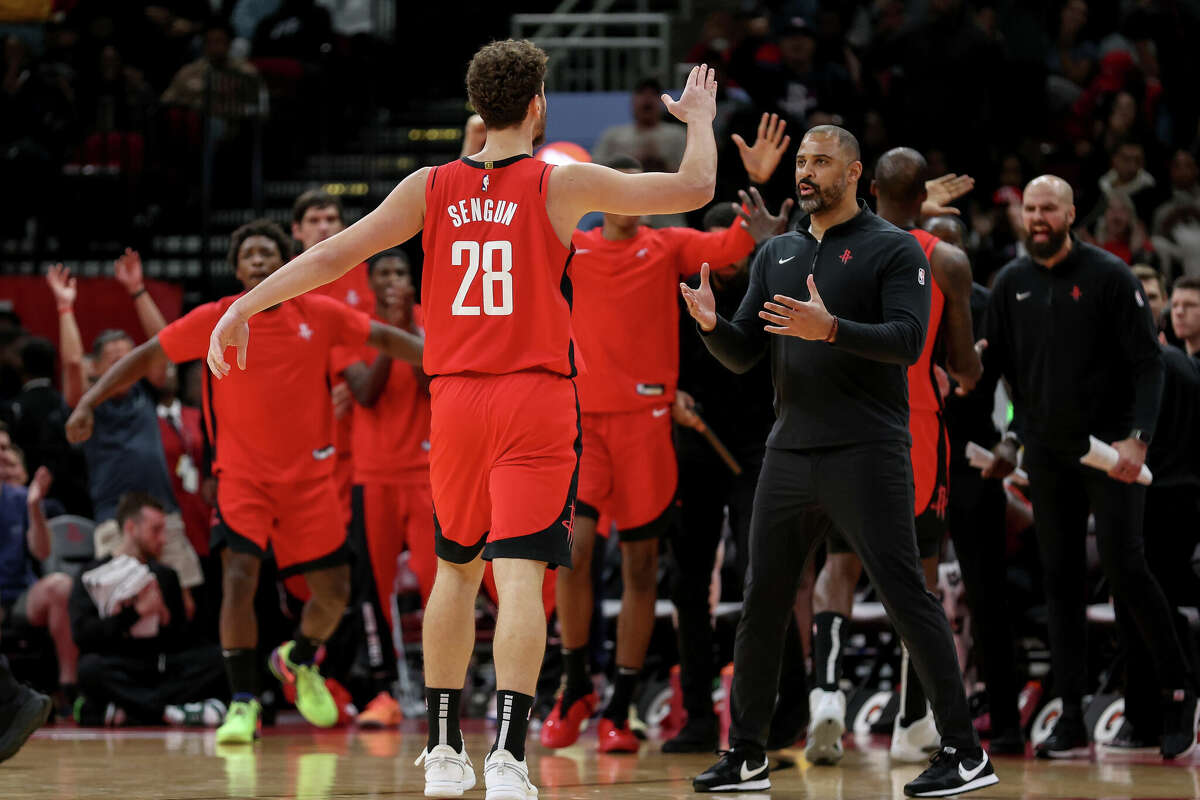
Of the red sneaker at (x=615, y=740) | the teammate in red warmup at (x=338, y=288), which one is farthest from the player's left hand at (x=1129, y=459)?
the teammate in red warmup at (x=338, y=288)

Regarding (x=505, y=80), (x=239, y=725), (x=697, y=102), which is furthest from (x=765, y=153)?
(x=239, y=725)

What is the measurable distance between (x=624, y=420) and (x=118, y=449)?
4056 millimetres

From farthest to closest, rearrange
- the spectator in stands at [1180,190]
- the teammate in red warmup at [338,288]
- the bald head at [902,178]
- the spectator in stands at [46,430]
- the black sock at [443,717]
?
the spectator in stands at [1180,190]
the spectator in stands at [46,430]
the teammate in red warmup at [338,288]
the bald head at [902,178]
the black sock at [443,717]

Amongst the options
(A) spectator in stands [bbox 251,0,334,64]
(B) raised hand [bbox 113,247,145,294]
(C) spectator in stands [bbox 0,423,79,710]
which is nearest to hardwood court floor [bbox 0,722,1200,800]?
(C) spectator in stands [bbox 0,423,79,710]

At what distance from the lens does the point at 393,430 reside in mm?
9141

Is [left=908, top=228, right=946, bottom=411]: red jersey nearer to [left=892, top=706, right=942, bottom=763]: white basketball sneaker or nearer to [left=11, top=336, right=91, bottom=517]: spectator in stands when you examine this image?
[left=892, top=706, right=942, bottom=763]: white basketball sneaker

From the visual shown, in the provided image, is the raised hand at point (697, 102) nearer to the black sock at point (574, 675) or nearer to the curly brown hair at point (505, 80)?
the curly brown hair at point (505, 80)

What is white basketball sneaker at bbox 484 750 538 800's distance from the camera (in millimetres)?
4785

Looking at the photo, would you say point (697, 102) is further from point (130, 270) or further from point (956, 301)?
point (130, 270)

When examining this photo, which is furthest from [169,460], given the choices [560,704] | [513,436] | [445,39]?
[445,39]

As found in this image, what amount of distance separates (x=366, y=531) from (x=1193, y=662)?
14.6 ft

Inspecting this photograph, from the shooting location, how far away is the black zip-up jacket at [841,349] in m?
5.63

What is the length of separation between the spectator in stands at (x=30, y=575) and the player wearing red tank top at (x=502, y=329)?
16.6ft

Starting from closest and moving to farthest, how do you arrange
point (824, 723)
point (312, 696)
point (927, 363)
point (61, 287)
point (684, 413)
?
point (824, 723) → point (927, 363) → point (684, 413) → point (312, 696) → point (61, 287)
